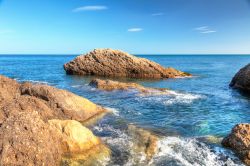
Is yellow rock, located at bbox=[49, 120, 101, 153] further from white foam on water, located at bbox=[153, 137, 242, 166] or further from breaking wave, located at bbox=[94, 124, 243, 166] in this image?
white foam on water, located at bbox=[153, 137, 242, 166]

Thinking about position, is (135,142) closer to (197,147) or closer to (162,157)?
(162,157)

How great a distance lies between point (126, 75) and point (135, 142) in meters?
40.7

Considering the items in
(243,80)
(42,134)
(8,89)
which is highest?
(8,89)

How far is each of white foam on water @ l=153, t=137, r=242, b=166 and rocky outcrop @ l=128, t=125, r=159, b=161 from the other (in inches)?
12.0

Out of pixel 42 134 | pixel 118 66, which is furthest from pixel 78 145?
pixel 118 66

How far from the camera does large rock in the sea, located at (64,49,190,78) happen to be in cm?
5541

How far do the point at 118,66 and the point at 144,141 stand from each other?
136 ft

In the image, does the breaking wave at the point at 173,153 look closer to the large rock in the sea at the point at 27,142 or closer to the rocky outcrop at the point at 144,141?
the rocky outcrop at the point at 144,141

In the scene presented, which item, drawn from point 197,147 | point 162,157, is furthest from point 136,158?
point 197,147

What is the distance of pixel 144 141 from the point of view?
1584cm

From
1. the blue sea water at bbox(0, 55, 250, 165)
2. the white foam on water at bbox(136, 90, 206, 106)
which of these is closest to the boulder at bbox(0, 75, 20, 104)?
the blue sea water at bbox(0, 55, 250, 165)

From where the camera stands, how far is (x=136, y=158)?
13688mm

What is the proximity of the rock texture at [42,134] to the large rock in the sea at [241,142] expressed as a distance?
20.0 feet

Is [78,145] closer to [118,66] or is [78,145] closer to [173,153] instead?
[173,153]
